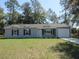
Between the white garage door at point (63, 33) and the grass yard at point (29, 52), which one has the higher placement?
the grass yard at point (29, 52)

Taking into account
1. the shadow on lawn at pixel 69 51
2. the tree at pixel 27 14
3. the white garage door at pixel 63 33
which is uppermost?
the tree at pixel 27 14

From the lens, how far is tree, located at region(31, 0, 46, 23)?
6899 centimetres

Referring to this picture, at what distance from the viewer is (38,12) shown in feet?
231

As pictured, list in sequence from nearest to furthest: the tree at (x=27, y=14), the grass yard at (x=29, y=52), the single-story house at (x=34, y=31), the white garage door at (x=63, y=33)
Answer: the grass yard at (x=29, y=52), the white garage door at (x=63, y=33), the single-story house at (x=34, y=31), the tree at (x=27, y=14)

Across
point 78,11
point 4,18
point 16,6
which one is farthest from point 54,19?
point 78,11

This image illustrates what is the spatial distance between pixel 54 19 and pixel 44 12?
11.6 metres

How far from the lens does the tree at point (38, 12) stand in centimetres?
6899

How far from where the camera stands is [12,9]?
72062 millimetres

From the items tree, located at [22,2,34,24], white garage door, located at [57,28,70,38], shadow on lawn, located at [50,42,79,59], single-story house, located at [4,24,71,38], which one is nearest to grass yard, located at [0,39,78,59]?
shadow on lawn, located at [50,42,79,59]

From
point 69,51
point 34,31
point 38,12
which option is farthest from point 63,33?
point 69,51

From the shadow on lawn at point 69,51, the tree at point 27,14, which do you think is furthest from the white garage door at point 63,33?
the shadow on lawn at point 69,51

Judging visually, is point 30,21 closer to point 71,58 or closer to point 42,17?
point 42,17

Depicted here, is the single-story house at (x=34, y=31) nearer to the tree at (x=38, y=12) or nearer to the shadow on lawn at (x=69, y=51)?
the tree at (x=38, y=12)

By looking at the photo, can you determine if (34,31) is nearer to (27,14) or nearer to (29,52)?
(27,14)
